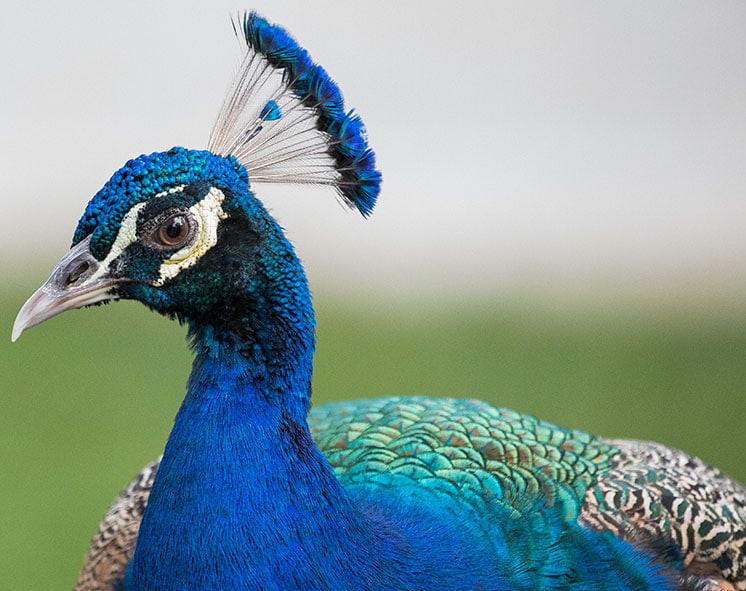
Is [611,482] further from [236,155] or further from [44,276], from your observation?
[44,276]

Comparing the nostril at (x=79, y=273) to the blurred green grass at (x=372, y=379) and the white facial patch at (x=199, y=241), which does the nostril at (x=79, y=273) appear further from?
the blurred green grass at (x=372, y=379)

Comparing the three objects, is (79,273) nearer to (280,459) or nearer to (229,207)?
(229,207)

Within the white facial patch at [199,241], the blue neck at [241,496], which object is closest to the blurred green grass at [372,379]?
the blue neck at [241,496]

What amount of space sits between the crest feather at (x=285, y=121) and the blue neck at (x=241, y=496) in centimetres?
26

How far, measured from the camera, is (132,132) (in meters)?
Result: 5.03

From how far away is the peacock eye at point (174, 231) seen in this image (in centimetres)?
132

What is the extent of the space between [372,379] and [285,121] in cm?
241

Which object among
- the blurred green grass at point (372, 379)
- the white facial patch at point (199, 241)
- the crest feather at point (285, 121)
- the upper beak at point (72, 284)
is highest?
the crest feather at point (285, 121)

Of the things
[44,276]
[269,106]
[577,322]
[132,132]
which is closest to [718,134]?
[577,322]

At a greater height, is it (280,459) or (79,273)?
(79,273)

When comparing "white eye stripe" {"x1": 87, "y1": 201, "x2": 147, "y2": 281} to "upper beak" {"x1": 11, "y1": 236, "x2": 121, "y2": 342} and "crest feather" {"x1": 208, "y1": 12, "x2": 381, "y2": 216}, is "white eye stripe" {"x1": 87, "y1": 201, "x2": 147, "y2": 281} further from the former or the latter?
"crest feather" {"x1": 208, "y1": 12, "x2": 381, "y2": 216}

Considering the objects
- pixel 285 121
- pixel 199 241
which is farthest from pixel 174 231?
pixel 285 121

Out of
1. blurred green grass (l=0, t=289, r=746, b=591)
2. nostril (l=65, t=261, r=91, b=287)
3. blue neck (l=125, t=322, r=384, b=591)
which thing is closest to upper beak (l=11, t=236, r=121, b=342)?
nostril (l=65, t=261, r=91, b=287)

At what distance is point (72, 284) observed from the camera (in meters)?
1.33
